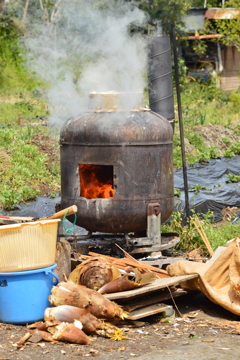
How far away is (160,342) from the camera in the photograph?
377cm

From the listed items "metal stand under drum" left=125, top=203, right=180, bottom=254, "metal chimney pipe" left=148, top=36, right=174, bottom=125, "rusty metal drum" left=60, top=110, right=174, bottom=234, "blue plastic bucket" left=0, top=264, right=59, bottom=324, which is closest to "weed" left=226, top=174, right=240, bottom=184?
"metal chimney pipe" left=148, top=36, right=174, bottom=125

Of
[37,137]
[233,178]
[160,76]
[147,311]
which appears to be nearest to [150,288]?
[147,311]

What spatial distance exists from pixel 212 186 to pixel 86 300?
5.55 meters

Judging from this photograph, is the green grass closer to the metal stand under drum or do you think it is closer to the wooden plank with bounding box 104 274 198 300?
the metal stand under drum

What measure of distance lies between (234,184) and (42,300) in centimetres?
581

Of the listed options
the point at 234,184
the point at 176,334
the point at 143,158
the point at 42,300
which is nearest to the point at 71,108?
the point at 143,158

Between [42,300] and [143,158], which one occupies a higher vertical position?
[143,158]

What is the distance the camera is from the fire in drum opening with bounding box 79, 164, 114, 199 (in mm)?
5457

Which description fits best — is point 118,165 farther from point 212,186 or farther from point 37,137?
point 37,137

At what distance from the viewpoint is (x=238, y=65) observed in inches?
968

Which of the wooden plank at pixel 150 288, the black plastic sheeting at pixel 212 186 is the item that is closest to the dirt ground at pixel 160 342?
the wooden plank at pixel 150 288

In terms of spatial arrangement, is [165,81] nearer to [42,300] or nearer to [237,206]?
[237,206]

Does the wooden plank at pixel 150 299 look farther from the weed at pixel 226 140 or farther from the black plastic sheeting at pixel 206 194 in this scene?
the weed at pixel 226 140

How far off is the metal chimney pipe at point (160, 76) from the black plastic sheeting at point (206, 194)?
4.41 feet
